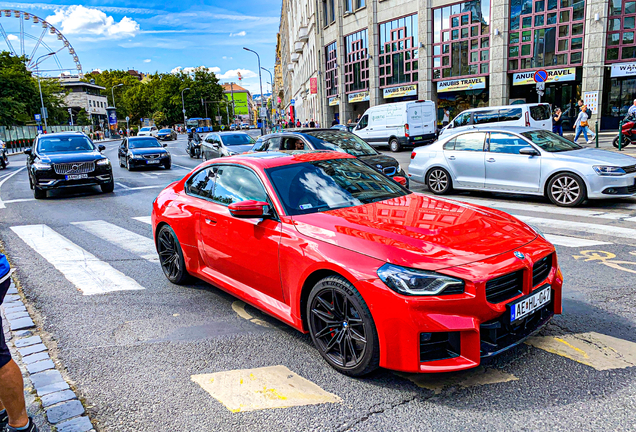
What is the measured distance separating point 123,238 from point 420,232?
6.19m

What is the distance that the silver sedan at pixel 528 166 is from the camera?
352 inches

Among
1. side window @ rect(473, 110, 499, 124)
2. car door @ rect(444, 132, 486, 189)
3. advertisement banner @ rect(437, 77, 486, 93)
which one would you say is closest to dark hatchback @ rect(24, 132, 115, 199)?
car door @ rect(444, 132, 486, 189)

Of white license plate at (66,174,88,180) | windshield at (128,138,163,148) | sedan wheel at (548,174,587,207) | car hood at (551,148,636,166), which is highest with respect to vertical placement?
windshield at (128,138,163,148)

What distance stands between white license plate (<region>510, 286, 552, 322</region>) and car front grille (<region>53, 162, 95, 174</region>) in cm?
1286

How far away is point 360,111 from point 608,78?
19971 millimetres

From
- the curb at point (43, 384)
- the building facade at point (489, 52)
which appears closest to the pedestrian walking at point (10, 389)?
the curb at point (43, 384)

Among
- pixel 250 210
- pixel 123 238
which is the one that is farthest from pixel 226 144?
pixel 250 210

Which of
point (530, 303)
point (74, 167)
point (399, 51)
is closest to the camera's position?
point (530, 303)

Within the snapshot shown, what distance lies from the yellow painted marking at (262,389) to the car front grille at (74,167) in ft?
37.9

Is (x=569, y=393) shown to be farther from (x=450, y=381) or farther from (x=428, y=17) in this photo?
(x=428, y=17)

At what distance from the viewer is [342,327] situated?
3416mm

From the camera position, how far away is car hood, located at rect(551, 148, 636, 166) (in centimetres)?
898

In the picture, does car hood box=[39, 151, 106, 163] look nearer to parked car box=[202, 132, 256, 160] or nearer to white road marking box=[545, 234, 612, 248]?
parked car box=[202, 132, 256, 160]

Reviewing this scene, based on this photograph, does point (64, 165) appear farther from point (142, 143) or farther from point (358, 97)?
point (358, 97)
